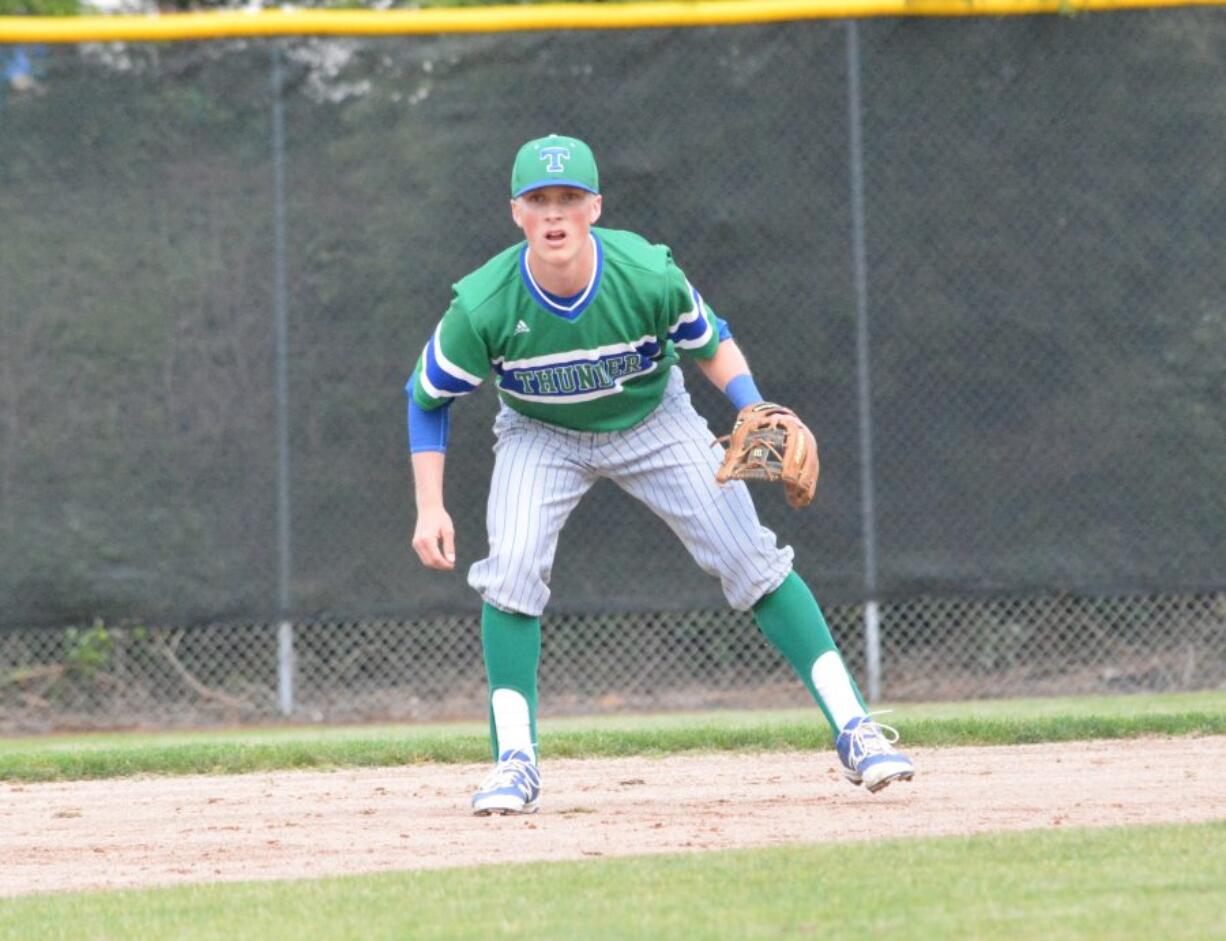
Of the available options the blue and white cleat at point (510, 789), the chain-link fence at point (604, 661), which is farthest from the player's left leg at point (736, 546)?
the chain-link fence at point (604, 661)

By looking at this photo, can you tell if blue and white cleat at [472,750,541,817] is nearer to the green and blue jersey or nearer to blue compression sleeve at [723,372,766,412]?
the green and blue jersey

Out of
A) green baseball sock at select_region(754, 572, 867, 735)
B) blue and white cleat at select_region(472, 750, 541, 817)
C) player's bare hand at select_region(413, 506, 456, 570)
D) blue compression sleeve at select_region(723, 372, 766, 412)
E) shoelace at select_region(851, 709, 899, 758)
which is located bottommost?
blue and white cleat at select_region(472, 750, 541, 817)

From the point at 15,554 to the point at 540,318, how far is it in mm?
4363

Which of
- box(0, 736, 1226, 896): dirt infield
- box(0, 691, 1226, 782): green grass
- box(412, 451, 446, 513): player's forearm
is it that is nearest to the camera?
box(0, 736, 1226, 896): dirt infield

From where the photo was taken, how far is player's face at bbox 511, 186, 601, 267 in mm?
4930

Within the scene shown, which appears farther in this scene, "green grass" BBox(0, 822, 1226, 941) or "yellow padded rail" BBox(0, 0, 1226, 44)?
"yellow padded rail" BBox(0, 0, 1226, 44)

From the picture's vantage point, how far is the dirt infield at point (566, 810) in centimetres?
452

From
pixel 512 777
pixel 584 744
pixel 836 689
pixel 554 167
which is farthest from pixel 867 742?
pixel 584 744

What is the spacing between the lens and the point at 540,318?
5047 millimetres

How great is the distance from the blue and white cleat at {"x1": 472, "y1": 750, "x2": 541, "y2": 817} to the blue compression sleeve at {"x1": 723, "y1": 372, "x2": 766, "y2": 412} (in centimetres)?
107

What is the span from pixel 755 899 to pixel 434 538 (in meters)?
1.70

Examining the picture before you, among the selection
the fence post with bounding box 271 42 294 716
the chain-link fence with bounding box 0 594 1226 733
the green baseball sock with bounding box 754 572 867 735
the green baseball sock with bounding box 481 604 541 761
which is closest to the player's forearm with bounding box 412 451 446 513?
the green baseball sock with bounding box 481 604 541 761

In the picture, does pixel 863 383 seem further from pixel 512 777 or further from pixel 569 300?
pixel 512 777

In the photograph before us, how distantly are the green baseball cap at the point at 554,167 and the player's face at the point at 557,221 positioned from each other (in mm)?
26
